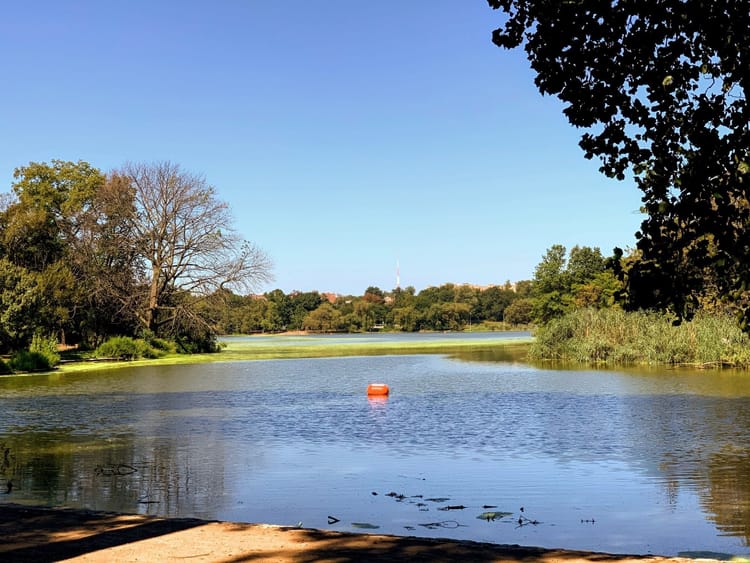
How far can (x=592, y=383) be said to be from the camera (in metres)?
34.0

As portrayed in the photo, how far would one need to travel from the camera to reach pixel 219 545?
8438 mm

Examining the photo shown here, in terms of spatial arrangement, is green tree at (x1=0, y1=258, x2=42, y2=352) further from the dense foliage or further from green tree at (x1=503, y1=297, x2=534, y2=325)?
green tree at (x1=503, y1=297, x2=534, y2=325)

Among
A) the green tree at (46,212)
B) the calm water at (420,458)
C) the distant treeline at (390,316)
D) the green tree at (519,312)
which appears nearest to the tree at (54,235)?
the green tree at (46,212)

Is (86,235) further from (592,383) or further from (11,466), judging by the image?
(11,466)

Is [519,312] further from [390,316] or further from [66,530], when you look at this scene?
[66,530]

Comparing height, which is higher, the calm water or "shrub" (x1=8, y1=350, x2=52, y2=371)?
"shrub" (x1=8, y1=350, x2=52, y2=371)

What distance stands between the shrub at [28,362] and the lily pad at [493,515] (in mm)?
38550

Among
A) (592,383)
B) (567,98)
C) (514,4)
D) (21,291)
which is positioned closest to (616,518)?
(567,98)

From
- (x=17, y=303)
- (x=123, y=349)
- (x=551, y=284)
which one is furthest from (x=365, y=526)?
(x=551, y=284)

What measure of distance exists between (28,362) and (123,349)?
11172 mm

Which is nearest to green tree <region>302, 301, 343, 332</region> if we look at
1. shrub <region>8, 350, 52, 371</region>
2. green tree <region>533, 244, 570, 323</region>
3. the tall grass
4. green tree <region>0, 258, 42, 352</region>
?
green tree <region>533, 244, 570, 323</region>

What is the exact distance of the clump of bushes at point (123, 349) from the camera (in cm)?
5484

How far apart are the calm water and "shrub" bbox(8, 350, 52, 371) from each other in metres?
11.8

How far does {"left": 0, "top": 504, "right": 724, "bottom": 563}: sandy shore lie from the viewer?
7.93m
